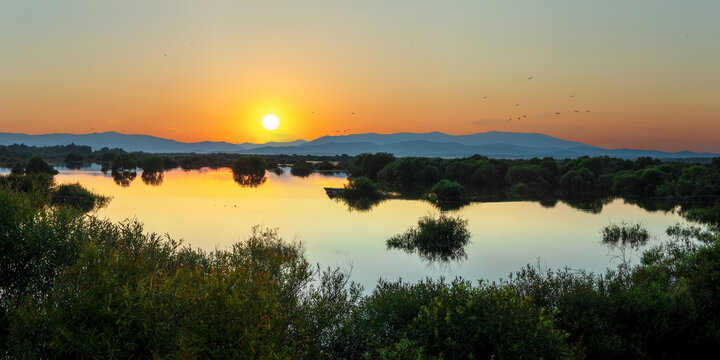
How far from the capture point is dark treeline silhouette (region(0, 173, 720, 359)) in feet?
30.0

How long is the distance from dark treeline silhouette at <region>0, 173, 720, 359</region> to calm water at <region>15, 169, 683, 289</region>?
15.3m

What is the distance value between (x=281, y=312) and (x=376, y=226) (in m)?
39.9

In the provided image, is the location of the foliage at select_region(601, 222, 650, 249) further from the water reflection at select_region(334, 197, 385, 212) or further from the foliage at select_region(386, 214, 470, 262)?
the water reflection at select_region(334, 197, 385, 212)

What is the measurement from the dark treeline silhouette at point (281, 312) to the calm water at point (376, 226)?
15296mm

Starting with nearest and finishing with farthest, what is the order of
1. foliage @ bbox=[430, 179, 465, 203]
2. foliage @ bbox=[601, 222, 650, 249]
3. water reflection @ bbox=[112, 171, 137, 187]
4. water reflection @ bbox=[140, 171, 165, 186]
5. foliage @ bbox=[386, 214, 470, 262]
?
foliage @ bbox=[386, 214, 470, 262]
foliage @ bbox=[601, 222, 650, 249]
foliage @ bbox=[430, 179, 465, 203]
water reflection @ bbox=[112, 171, 137, 187]
water reflection @ bbox=[140, 171, 165, 186]

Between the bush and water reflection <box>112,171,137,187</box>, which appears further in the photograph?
water reflection <box>112,171,137,187</box>

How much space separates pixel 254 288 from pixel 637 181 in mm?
92331

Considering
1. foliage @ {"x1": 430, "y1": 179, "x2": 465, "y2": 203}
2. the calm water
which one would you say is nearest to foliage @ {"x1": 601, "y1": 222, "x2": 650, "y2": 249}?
the calm water

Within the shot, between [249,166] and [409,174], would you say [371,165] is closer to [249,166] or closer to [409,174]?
[409,174]

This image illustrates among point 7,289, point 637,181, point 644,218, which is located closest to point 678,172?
point 637,181

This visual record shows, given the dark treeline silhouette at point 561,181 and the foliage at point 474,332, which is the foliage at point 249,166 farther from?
the foliage at point 474,332

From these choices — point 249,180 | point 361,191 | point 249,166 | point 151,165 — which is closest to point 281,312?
point 361,191

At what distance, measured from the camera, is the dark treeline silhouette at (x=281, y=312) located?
9133mm

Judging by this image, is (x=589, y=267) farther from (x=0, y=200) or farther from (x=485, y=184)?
(x=485, y=184)
